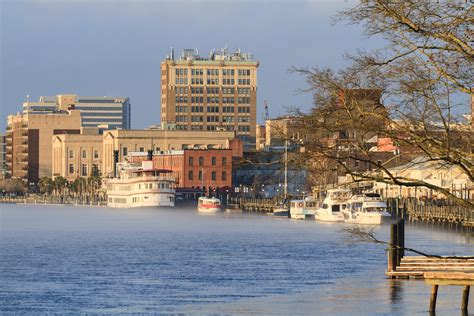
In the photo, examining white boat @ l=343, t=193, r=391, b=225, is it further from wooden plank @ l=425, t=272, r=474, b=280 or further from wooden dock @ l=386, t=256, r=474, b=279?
wooden plank @ l=425, t=272, r=474, b=280

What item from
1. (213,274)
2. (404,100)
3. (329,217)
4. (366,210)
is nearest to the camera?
(404,100)

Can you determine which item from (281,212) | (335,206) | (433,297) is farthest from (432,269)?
(281,212)

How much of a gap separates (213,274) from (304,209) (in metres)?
102

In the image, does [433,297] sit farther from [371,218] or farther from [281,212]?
[281,212]

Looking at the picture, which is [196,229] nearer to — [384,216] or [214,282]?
[384,216]

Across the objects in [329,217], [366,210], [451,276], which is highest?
[366,210]

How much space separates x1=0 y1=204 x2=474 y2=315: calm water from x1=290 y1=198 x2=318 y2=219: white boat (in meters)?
36.6

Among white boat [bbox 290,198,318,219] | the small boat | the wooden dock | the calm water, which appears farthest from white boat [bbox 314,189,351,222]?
the wooden dock

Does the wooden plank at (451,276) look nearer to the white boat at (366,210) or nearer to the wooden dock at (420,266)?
the wooden dock at (420,266)

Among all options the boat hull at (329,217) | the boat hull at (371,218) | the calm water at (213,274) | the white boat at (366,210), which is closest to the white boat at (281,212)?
the boat hull at (329,217)

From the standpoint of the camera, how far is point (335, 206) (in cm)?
15950

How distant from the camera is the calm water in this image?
2085 inches

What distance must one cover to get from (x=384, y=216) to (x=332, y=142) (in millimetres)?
108738

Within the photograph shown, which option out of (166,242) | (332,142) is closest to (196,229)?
(166,242)
